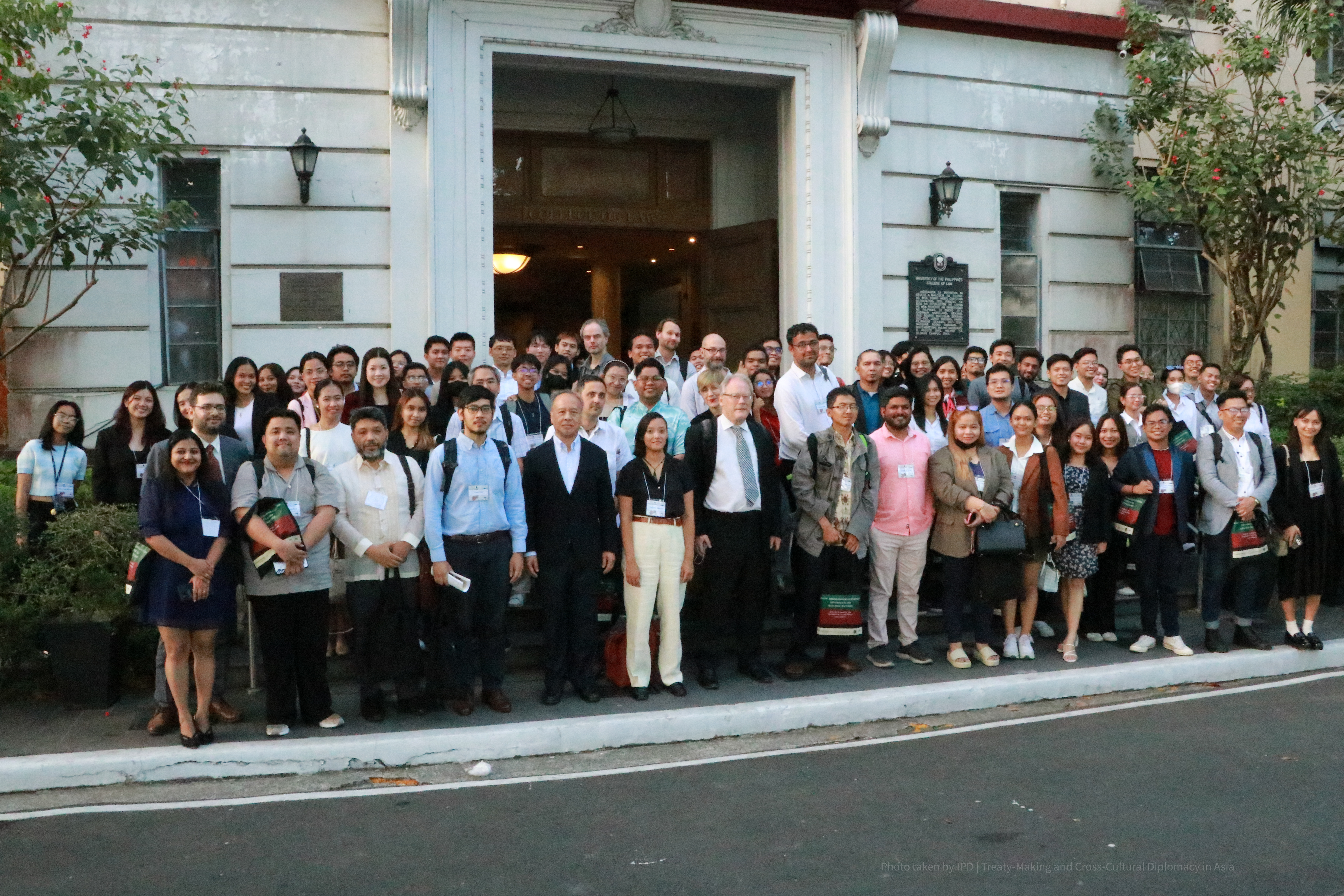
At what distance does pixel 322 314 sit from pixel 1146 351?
10.2 metres

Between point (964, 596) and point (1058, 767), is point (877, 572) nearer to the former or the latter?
point (964, 596)

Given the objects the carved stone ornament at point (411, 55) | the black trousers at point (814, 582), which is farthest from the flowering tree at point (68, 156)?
the black trousers at point (814, 582)

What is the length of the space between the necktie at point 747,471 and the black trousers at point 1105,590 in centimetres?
317

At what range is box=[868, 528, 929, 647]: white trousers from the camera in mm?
8984

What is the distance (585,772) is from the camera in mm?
6723

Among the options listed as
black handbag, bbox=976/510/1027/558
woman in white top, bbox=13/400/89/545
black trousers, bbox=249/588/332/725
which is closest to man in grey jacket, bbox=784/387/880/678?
black handbag, bbox=976/510/1027/558

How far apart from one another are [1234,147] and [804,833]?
1081cm

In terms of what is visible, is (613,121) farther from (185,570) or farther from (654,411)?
(185,570)

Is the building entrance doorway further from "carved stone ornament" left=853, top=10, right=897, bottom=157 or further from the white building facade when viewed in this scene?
"carved stone ornament" left=853, top=10, right=897, bottom=157

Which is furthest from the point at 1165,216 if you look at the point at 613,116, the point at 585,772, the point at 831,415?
the point at 585,772

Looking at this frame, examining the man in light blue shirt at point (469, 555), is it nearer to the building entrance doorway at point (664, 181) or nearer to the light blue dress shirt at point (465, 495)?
the light blue dress shirt at point (465, 495)

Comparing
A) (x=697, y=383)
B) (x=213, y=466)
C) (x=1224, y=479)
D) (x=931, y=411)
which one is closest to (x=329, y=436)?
(x=213, y=466)

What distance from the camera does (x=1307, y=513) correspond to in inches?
379

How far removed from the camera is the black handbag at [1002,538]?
29.0 ft
